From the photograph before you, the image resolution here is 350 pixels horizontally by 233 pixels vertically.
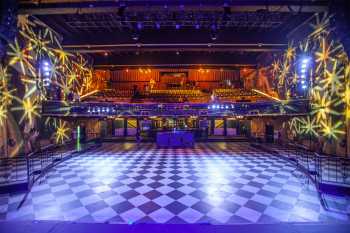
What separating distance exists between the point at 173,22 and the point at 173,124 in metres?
8.41

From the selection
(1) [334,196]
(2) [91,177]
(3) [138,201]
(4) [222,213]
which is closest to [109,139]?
(2) [91,177]

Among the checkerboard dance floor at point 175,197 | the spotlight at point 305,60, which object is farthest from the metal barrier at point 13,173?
the spotlight at point 305,60

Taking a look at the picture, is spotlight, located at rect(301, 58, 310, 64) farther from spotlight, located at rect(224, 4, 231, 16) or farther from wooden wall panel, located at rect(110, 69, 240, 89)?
wooden wall panel, located at rect(110, 69, 240, 89)

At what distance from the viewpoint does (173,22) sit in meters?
7.30

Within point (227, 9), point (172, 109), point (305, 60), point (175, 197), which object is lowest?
point (175, 197)

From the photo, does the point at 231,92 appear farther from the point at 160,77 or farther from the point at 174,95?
the point at 160,77

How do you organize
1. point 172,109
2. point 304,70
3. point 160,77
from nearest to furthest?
point 304,70 < point 172,109 < point 160,77

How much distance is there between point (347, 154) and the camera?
20.5ft

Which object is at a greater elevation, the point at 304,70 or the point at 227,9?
the point at 227,9


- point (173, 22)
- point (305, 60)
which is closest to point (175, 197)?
point (173, 22)

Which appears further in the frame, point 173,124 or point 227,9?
point 173,124

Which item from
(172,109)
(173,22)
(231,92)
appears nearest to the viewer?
(173,22)

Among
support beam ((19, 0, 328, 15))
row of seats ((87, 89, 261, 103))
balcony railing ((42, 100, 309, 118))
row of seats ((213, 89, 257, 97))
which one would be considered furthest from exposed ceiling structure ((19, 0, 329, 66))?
row of seats ((87, 89, 261, 103))

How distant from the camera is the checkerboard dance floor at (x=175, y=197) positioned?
3270mm
